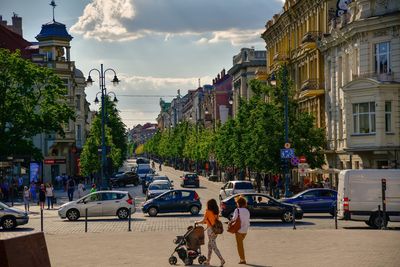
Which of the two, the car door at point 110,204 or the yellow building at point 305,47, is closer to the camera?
the car door at point 110,204

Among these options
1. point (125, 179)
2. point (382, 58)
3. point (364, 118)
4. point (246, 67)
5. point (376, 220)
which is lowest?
point (125, 179)

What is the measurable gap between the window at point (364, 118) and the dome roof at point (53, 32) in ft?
158

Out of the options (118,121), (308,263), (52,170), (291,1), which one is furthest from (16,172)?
(308,263)

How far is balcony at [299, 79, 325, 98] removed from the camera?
6481 centimetres

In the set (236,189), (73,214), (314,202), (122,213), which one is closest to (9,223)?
(73,214)

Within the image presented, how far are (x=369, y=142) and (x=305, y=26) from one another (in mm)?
20763

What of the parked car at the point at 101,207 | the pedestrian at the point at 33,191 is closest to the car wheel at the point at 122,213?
the parked car at the point at 101,207

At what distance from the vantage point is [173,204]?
43562mm

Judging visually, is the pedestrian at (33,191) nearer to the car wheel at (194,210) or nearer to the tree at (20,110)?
the tree at (20,110)

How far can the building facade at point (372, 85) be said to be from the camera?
2034 inches

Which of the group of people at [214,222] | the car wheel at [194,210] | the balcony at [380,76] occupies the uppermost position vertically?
the balcony at [380,76]

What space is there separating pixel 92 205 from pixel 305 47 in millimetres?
30426

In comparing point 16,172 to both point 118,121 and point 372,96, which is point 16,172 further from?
point 118,121

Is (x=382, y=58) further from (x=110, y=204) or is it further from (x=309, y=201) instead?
(x=110, y=204)
